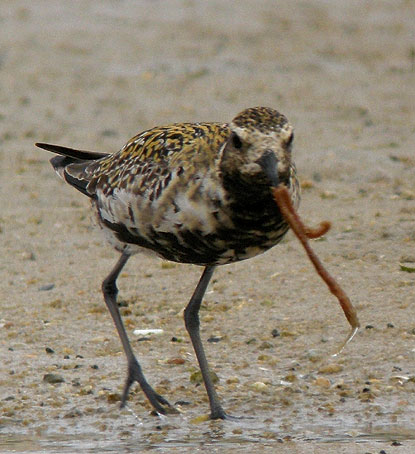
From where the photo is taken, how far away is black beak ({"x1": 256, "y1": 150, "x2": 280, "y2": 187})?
5730 mm

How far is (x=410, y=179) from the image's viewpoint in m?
11.3

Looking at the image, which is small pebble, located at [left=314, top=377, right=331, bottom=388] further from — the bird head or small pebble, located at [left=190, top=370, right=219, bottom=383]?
the bird head

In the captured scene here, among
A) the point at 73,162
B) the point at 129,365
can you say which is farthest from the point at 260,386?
the point at 73,162

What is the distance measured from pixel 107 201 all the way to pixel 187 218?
33.6 inches

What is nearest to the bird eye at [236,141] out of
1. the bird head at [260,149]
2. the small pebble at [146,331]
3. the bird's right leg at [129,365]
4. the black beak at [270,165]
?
the bird head at [260,149]

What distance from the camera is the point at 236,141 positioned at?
5.92 metres

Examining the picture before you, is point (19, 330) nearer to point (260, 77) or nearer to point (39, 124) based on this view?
point (39, 124)

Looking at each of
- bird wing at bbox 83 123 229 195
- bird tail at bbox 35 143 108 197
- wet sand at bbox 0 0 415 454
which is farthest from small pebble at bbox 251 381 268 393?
bird tail at bbox 35 143 108 197

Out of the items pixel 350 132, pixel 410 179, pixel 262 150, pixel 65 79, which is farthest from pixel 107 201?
pixel 65 79

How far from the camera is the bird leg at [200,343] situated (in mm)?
6805

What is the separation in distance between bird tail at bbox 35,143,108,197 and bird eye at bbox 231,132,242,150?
1.72 m

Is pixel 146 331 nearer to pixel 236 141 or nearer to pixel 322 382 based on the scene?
pixel 322 382

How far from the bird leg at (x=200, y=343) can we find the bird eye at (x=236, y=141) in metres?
1.15

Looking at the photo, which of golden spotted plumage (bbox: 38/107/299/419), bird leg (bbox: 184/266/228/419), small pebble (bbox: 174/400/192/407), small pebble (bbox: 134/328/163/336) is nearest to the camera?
golden spotted plumage (bbox: 38/107/299/419)
